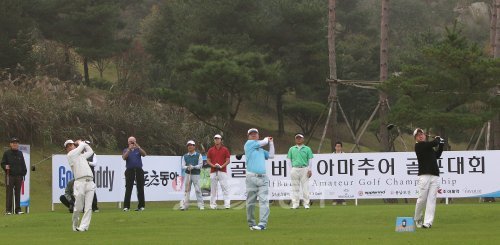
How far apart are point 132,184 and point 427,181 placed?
9.95 meters

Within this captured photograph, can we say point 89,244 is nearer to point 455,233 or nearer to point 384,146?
point 455,233

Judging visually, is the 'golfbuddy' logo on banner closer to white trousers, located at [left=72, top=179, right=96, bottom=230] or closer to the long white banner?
the long white banner

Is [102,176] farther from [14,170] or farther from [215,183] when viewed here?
[215,183]

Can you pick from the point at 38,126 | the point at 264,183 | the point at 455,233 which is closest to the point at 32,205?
the point at 38,126

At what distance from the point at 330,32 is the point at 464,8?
76.8m

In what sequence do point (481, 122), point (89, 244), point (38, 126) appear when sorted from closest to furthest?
point (89, 244) → point (481, 122) → point (38, 126)

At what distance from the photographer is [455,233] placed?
19547mm

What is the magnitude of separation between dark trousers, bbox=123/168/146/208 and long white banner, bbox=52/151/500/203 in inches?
120

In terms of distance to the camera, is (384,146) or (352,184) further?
(384,146)

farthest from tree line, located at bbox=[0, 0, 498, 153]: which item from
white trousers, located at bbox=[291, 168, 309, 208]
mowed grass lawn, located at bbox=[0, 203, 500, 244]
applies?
mowed grass lawn, located at bbox=[0, 203, 500, 244]

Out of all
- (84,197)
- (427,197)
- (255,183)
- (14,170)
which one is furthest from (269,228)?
(14,170)

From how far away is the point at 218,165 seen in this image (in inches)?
1136

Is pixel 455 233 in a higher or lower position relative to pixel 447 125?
lower

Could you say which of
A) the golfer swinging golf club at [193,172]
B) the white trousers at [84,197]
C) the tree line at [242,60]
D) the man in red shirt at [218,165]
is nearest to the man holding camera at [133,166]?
the golfer swinging golf club at [193,172]
